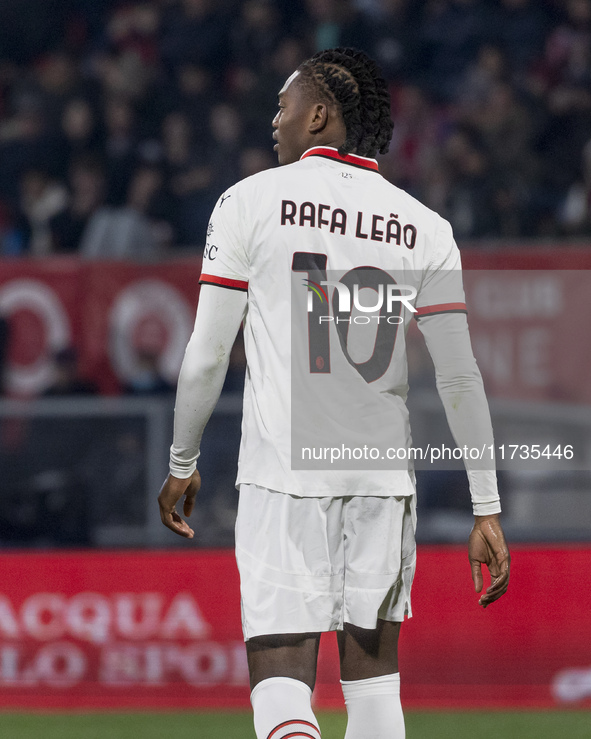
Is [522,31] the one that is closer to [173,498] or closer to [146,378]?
[146,378]

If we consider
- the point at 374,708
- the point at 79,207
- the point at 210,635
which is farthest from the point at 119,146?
the point at 374,708

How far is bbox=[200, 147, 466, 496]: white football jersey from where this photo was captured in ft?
8.03

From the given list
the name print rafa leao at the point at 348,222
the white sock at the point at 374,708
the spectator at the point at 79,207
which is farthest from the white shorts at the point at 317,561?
the spectator at the point at 79,207

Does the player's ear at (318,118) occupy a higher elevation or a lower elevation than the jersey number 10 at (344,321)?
higher

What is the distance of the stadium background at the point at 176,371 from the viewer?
196 inches

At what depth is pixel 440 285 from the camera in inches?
103

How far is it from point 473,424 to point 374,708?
0.68 m

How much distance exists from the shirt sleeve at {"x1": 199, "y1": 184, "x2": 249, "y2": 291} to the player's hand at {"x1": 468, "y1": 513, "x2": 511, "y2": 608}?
786mm

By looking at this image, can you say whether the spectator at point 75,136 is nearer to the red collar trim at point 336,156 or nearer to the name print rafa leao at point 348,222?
the red collar trim at point 336,156

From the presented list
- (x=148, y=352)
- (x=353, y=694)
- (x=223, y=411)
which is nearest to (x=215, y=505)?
(x=223, y=411)

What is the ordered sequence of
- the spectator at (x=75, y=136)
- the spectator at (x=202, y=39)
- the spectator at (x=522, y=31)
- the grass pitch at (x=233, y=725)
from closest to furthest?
the grass pitch at (x=233, y=725) < the spectator at (x=75, y=136) < the spectator at (x=522, y=31) < the spectator at (x=202, y=39)

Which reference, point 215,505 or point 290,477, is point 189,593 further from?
point 290,477

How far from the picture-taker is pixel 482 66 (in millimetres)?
8180

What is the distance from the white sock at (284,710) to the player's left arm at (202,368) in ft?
1.51
